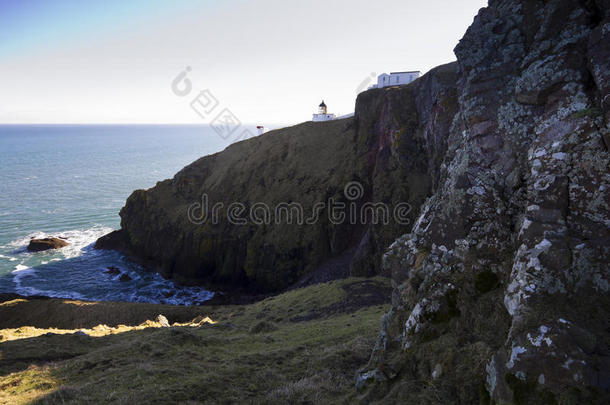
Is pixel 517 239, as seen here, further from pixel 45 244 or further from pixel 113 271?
pixel 45 244

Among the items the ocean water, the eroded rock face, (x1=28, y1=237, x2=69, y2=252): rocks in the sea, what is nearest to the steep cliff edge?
the ocean water

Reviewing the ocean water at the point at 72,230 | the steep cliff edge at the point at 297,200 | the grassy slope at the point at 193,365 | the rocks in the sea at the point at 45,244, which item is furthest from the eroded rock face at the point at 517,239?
the rocks in the sea at the point at 45,244

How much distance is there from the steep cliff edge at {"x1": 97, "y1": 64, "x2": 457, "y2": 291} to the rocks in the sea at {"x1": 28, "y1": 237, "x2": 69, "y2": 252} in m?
5.47

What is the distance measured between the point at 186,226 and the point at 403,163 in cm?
3285

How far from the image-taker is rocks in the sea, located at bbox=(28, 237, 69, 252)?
53.2 meters

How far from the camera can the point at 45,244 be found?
54.0 m

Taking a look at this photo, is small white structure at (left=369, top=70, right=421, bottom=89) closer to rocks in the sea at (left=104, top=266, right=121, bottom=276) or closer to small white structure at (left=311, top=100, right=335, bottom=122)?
small white structure at (left=311, top=100, right=335, bottom=122)

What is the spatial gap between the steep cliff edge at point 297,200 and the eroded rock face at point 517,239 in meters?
22.4

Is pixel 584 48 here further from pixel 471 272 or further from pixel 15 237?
pixel 15 237

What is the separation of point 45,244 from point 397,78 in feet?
203

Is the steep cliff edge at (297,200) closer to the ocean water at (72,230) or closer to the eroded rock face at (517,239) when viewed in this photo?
the ocean water at (72,230)

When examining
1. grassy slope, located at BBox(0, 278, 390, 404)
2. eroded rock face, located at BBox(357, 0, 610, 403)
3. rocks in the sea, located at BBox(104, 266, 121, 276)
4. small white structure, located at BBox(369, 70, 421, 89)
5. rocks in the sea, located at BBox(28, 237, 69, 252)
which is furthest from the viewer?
small white structure, located at BBox(369, 70, 421, 89)

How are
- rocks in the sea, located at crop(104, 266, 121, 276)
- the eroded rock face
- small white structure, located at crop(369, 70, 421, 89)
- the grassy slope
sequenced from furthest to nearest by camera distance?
small white structure, located at crop(369, 70, 421, 89)
rocks in the sea, located at crop(104, 266, 121, 276)
the grassy slope
the eroded rock face

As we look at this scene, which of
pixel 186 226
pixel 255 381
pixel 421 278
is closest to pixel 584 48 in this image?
pixel 421 278
